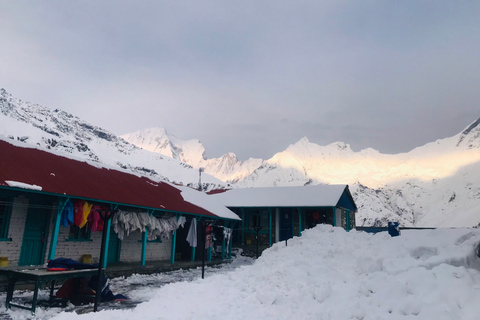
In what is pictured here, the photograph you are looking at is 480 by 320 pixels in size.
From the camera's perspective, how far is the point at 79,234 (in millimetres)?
13336

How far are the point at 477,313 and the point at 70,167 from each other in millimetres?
14029

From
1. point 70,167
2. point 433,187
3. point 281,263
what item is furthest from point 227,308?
point 433,187

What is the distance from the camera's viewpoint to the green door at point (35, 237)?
11.2 m

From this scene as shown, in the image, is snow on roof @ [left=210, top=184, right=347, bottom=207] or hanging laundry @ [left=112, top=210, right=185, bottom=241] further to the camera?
snow on roof @ [left=210, top=184, right=347, bottom=207]

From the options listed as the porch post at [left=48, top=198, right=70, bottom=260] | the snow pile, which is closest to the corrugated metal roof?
the porch post at [left=48, top=198, right=70, bottom=260]

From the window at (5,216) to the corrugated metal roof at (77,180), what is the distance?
3.74 ft

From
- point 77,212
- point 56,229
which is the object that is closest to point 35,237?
point 56,229

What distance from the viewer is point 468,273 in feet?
21.7

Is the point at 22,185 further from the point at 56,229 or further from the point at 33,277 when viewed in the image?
the point at 33,277

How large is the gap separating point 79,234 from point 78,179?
2.27m

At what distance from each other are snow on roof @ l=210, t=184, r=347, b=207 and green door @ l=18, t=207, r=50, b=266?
16777 millimetres

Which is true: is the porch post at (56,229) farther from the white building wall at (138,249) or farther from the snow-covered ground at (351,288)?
the white building wall at (138,249)

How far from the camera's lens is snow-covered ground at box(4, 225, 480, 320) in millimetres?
6195

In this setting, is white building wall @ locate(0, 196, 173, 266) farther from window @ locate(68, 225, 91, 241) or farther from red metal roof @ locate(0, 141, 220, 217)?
red metal roof @ locate(0, 141, 220, 217)
